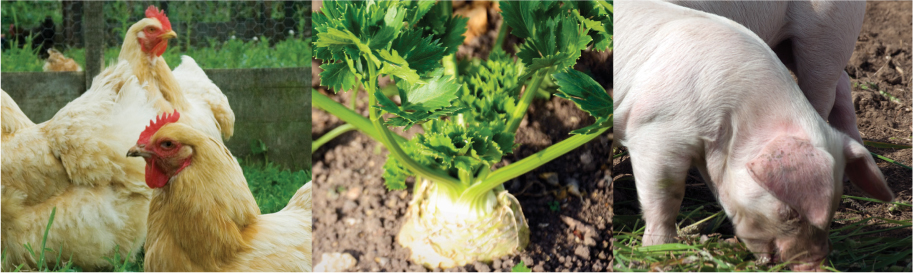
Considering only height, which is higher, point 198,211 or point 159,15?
point 159,15

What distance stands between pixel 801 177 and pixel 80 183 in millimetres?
1733

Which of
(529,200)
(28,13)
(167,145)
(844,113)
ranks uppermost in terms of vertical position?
(28,13)

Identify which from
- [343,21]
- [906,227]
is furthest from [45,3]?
[906,227]

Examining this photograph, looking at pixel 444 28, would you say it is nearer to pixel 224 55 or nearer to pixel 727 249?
pixel 224 55

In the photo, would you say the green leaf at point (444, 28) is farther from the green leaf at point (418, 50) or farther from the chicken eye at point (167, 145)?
the chicken eye at point (167, 145)

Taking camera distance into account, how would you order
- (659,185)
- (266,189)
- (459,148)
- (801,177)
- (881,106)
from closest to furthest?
(801,177) < (459,148) < (659,185) < (266,189) < (881,106)

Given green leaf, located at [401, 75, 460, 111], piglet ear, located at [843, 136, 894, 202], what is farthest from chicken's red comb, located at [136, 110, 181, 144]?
piglet ear, located at [843, 136, 894, 202]

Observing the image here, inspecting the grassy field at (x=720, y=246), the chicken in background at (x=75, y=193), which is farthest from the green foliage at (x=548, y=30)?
the chicken in background at (x=75, y=193)

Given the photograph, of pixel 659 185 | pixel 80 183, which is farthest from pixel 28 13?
pixel 659 185

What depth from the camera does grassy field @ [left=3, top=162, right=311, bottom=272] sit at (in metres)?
1.62

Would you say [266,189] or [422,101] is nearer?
[422,101]

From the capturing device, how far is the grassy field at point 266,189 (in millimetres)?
1619

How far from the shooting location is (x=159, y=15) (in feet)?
5.50

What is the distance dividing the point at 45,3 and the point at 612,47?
1547mm
